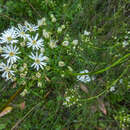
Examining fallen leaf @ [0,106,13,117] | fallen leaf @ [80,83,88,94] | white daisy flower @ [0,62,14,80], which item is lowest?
fallen leaf @ [0,106,13,117]

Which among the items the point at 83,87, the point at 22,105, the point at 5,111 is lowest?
the point at 5,111

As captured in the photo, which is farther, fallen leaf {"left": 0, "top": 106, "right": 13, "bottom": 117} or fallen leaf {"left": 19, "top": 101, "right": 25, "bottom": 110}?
fallen leaf {"left": 19, "top": 101, "right": 25, "bottom": 110}

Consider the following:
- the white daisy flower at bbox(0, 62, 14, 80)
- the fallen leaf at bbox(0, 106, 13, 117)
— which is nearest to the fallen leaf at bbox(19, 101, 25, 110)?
the fallen leaf at bbox(0, 106, 13, 117)

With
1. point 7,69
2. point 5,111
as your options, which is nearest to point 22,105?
point 5,111

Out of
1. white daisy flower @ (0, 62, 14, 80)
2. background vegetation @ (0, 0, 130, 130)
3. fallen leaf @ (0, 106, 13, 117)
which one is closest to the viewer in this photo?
white daisy flower @ (0, 62, 14, 80)

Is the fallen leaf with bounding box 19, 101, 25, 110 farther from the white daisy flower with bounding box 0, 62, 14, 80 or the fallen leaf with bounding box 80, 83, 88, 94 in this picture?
the fallen leaf with bounding box 80, 83, 88, 94

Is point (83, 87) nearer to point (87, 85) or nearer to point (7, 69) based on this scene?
point (87, 85)

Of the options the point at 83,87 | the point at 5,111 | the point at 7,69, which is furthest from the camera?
the point at 83,87

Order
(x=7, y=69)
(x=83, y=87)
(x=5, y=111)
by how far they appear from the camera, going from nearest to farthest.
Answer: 1. (x=7, y=69)
2. (x=5, y=111)
3. (x=83, y=87)

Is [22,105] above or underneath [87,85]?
underneath
